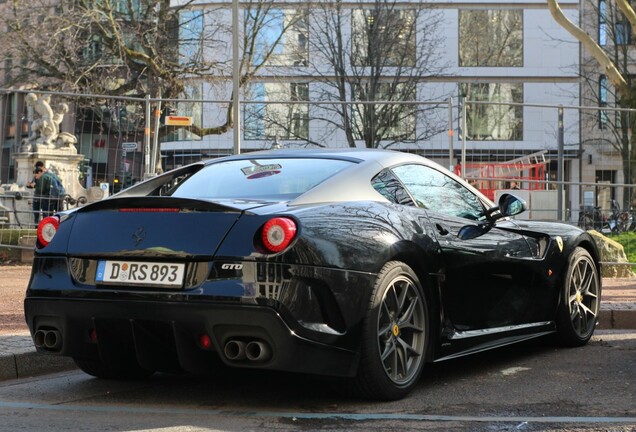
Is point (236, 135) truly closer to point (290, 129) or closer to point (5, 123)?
point (290, 129)

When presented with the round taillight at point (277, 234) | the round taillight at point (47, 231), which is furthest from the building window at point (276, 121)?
the round taillight at point (277, 234)

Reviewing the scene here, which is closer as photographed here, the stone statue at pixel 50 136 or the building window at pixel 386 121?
the building window at pixel 386 121

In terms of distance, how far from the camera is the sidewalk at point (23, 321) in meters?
6.04

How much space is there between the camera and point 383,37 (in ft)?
126

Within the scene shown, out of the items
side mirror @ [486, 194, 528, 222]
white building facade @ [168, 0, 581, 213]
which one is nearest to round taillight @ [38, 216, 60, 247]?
side mirror @ [486, 194, 528, 222]

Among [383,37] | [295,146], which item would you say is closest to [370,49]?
[383,37]

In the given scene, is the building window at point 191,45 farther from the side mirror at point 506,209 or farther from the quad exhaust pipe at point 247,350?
the quad exhaust pipe at point 247,350

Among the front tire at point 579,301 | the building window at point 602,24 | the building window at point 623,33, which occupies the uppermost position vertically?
the building window at point 602,24

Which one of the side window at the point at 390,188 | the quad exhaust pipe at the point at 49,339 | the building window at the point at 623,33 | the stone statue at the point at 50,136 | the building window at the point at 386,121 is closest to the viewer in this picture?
the quad exhaust pipe at the point at 49,339

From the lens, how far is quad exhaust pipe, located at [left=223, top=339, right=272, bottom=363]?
4.54 meters

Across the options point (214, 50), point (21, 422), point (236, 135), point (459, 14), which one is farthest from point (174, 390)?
point (459, 14)

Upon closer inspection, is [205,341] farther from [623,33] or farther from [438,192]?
[623,33]

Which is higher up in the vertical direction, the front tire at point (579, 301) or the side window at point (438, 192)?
the side window at point (438, 192)

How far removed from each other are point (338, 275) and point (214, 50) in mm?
26309
